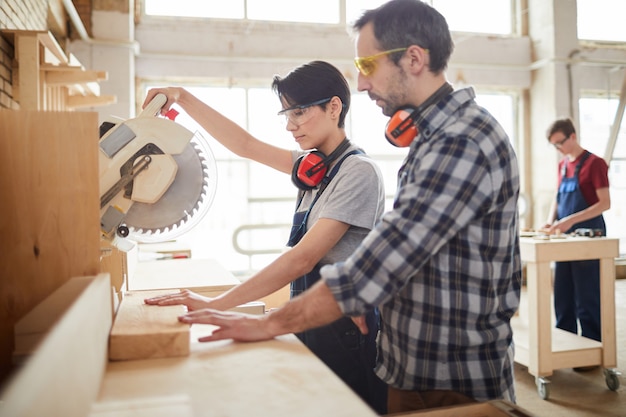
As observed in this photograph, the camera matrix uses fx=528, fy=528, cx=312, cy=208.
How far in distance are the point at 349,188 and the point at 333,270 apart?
1.60 ft

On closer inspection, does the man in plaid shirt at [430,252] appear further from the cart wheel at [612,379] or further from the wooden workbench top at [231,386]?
the cart wheel at [612,379]

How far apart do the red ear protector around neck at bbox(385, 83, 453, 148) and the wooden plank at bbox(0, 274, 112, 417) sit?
27.7 inches

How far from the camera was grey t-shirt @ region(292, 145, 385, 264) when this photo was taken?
56.8 inches

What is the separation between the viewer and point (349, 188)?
4.81ft

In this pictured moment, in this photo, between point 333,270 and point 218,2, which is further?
point 218,2

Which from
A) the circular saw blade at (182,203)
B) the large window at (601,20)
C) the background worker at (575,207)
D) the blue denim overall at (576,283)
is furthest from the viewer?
the large window at (601,20)

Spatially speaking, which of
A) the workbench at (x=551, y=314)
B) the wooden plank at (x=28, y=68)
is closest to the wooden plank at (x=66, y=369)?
the wooden plank at (x=28, y=68)

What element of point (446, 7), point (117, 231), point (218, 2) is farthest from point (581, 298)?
point (218, 2)

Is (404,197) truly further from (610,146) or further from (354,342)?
(610,146)

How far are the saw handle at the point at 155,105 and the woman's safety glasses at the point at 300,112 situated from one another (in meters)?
0.39

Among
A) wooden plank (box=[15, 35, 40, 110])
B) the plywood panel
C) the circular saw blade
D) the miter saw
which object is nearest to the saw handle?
the miter saw

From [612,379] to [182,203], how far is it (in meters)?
3.13

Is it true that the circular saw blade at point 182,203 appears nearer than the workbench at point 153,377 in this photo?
No

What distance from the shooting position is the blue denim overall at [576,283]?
3.84 metres
